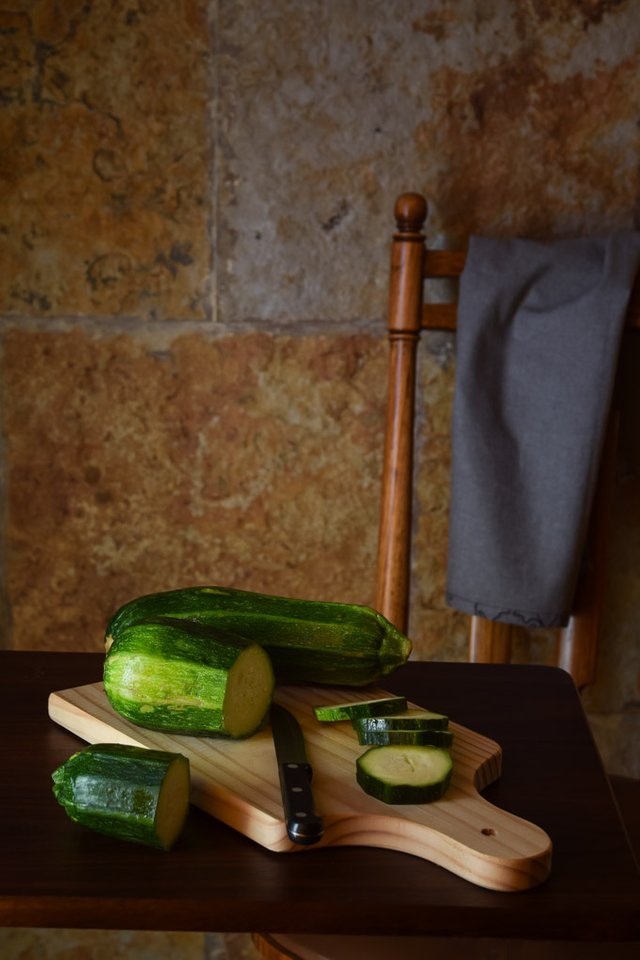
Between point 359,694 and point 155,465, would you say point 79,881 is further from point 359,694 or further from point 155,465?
point 155,465

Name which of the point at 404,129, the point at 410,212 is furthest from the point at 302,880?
the point at 404,129

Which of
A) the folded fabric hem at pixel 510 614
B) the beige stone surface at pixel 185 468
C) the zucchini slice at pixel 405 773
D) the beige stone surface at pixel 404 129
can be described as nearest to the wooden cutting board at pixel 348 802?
the zucchini slice at pixel 405 773

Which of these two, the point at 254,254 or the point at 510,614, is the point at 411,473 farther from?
the point at 254,254

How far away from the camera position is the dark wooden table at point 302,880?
2.16ft

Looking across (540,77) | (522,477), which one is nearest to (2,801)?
(522,477)

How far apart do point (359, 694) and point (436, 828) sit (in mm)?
264

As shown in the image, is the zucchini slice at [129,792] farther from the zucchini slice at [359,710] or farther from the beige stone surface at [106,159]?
the beige stone surface at [106,159]

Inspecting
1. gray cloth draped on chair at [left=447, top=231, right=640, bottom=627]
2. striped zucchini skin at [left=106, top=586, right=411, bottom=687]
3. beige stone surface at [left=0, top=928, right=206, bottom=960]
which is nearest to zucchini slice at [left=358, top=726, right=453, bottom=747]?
striped zucchini skin at [left=106, top=586, right=411, bottom=687]

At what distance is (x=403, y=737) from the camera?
0.83m

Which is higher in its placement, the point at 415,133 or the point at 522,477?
the point at 415,133

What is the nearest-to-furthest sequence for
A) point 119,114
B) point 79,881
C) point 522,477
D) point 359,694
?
point 79,881 < point 359,694 < point 522,477 < point 119,114

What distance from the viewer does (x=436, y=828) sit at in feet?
2.35

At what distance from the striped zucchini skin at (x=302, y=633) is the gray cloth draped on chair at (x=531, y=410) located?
514 millimetres

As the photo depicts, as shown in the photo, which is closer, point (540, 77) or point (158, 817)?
point (158, 817)
